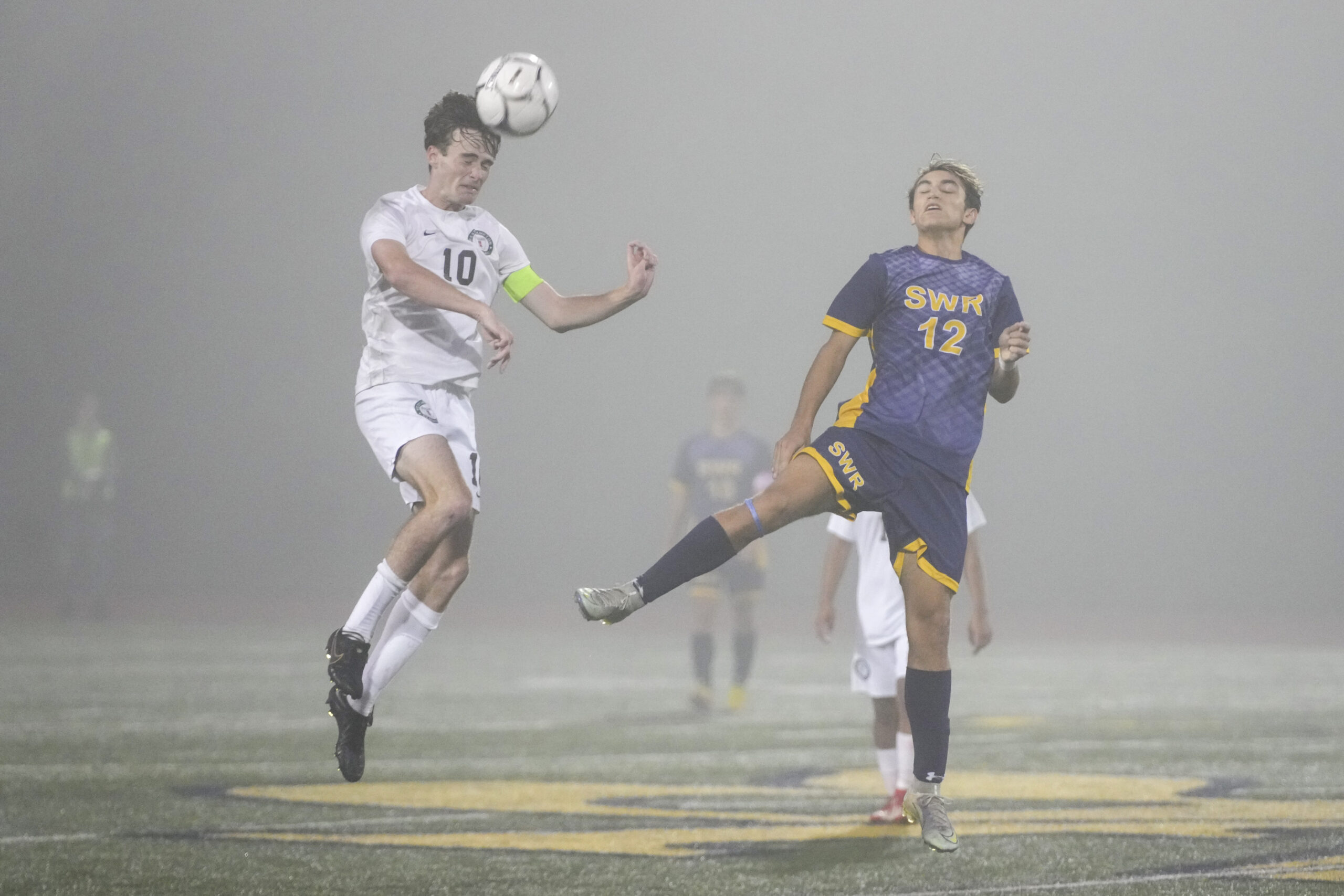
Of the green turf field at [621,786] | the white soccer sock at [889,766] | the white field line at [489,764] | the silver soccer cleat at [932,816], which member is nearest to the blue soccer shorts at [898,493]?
the silver soccer cleat at [932,816]

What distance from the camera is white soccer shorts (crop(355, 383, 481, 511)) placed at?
4867 millimetres

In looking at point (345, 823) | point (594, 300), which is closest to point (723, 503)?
point (345, 823)

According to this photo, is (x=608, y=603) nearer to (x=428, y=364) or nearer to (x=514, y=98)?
(x=428, y=364)

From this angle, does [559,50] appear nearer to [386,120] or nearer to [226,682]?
[386,120]

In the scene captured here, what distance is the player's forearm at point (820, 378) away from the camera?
4.39 metres

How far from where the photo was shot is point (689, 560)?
4.36 m

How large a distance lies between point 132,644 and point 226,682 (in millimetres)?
3163

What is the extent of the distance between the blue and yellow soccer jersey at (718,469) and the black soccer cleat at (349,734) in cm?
661

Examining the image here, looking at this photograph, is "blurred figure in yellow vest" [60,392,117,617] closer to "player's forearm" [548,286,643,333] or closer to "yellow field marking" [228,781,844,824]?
"yellow field marking" [228,781,844,824]

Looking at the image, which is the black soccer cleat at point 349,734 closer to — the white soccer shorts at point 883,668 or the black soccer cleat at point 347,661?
the black soccer cleat at point 347,661

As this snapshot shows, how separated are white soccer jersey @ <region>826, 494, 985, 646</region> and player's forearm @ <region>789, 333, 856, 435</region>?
1.69m

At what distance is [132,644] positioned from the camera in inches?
570

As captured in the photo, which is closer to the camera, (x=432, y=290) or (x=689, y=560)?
(x=689, y=560)

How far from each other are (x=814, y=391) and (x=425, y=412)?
130 centimetres
